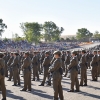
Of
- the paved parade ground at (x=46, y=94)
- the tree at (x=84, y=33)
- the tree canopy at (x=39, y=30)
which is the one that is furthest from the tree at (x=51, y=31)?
the paved parade ground at (x=46, y=94)

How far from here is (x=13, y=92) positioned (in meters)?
11.5

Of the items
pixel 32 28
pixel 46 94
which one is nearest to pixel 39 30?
pixel 32 28

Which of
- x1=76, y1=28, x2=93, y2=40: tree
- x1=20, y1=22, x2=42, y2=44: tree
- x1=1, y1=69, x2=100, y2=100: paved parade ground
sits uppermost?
x1=76, y1=28, x2=93, y2=40: tree

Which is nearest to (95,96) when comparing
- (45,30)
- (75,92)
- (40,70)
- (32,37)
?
(75,92)

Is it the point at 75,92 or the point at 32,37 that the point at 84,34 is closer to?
the point at 32,37

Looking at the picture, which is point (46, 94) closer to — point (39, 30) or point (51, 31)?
point (39, 30)

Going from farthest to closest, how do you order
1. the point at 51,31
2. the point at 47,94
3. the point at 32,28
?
1. the point at 51,31
2. the point at 32,28
3. the point at 47,94

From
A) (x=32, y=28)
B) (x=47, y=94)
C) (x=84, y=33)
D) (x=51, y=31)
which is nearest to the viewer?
(x=47, y=94)

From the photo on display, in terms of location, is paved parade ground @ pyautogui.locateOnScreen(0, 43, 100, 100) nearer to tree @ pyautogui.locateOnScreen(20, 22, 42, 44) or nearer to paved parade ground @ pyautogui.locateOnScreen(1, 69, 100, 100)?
paved parade ground @ pyautogui.locateOnScreen(1, 69, 100, 100)

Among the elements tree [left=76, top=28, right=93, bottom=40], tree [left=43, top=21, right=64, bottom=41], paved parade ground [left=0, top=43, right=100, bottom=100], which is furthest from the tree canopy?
paved parade ground [left=0, top=43, right=100, bottom=100]

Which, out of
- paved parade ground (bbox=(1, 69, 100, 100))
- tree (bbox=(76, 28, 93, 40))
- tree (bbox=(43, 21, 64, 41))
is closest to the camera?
paved parade ground (bbox=(1, 69, 100, 100))

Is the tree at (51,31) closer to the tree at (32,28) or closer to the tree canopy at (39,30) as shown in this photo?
the tree canopy at (39,30)

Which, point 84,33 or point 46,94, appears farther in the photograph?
point 84,33

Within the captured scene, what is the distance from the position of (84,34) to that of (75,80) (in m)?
147
